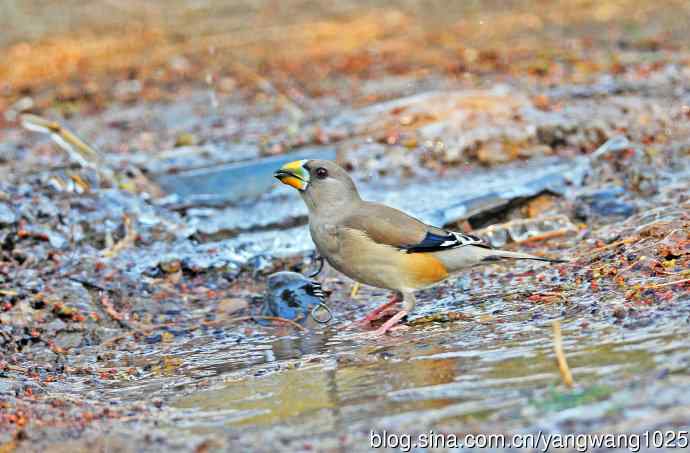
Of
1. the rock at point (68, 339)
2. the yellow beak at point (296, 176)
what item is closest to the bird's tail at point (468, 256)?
the yellow beak at point (296, 176)

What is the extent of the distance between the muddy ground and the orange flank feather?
23cm

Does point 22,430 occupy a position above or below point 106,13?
below

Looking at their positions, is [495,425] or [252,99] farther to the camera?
[252,99]

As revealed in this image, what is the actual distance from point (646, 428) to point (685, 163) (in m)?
6.47

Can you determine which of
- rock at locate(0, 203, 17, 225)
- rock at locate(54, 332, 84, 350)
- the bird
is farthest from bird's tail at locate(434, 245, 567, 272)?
rock at locate(0, 203, 17, 225)

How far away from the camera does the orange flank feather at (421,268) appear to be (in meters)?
6.89

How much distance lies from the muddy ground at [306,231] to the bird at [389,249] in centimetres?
25

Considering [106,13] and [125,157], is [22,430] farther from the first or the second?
[106,13]

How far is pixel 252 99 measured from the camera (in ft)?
45.3

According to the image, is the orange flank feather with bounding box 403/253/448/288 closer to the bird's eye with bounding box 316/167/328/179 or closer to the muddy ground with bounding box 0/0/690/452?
the muddy ground with bounding box 0/0/690/452

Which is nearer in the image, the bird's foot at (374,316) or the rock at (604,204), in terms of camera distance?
the bird's foot at (374,316)

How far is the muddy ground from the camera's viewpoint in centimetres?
477

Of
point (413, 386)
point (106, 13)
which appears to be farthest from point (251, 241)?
point (106, 13)

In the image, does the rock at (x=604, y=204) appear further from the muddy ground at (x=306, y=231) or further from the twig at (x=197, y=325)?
the twig at (x=197, y=325)
